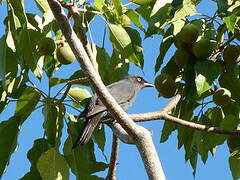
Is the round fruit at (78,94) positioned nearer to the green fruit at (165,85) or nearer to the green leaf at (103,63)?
the green leaf at (103,63)

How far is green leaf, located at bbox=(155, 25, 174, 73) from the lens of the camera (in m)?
4.79

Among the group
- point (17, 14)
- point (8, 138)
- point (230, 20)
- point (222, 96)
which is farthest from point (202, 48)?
point (8, 138)

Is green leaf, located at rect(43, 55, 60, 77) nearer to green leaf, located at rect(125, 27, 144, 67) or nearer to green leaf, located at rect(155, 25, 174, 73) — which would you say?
green leaf, located at rect(125, 27, 144, 67)

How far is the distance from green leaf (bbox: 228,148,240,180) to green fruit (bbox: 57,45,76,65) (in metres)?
1.23

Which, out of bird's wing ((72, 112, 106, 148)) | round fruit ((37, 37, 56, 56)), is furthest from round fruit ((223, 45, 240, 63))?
round fruit ((37, 37, 56, 56))

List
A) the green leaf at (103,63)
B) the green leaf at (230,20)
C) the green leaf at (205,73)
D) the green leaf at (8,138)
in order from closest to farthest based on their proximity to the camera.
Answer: the green leaf at (230,20) < the green leaf at (205,73) < the green leaf at (8,138) < the green leaf at (103,63)

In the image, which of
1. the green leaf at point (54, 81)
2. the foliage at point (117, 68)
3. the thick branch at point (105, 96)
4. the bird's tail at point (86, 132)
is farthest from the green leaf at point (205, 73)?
the green leaf at point (54, 81)

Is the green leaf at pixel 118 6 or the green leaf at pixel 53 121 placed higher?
the green leaf at pixel 118 6

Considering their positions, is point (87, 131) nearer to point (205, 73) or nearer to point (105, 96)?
point (205, 73)

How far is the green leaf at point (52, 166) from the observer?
14.1 ft

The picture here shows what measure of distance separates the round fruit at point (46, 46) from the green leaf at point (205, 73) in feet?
3.05

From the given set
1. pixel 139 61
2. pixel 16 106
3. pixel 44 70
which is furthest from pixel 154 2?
pixel 16 106

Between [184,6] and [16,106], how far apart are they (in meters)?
1.39

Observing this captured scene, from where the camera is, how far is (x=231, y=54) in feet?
15.0
